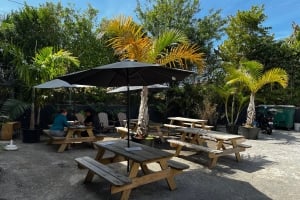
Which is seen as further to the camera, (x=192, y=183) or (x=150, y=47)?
(x=150, y=47)

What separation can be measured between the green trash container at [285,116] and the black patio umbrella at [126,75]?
30.7 feet

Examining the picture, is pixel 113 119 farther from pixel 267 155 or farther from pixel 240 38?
pixel 240 38

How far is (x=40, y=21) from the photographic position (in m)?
12.3

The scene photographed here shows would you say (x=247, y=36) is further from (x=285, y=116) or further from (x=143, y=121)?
(x=143, y=121)

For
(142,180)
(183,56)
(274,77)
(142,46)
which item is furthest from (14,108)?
(274,77)

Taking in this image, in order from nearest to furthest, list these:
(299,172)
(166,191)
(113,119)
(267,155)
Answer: (166,191) → (299,172) → (267,155) → (113,119)

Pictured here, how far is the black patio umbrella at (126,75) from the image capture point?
4238 millimetres

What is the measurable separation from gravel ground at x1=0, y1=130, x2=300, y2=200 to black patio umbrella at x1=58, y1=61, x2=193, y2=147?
1.36 m

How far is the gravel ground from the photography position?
171 inches

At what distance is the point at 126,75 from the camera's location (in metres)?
5.04

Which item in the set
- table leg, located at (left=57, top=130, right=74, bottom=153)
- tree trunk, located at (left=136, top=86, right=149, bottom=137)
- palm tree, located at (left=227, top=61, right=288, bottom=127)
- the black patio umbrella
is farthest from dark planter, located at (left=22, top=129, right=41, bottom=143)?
palm tree, located at (left=227, top=61, right=288, bottom=127)

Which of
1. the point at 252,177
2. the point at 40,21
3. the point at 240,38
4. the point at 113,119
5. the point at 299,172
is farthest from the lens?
the point at 240,38

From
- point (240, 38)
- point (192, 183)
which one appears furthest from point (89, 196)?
point (240, 38)

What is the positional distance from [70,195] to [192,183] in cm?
202
